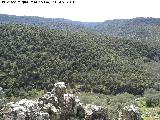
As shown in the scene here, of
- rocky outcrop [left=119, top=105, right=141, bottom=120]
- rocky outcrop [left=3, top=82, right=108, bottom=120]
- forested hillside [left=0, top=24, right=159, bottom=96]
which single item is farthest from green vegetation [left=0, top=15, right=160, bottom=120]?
rocky outcrop [left=3, top=82, right=108, bottom=120]

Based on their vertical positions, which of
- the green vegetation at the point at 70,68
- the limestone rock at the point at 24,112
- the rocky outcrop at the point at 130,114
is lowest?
the green vegetation at the point at 70,68

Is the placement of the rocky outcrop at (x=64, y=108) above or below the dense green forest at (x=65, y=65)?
above

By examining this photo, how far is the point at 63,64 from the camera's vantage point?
499ft

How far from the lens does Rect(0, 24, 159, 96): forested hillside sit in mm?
137875

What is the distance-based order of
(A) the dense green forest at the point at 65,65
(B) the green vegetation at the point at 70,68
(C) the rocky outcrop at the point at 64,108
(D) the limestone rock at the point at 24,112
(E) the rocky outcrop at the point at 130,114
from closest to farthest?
(D) the limestone rock at the point at 24,112 → (C) the rocky outcrop at the point at 64,108 → (E) the rocky outcrop at the point at 130,114 → (B) the green vegetation at the point at 70,68 → (A) the dense green forest at the point at 65,65

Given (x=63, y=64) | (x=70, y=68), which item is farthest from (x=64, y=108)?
(x=63, y=64)

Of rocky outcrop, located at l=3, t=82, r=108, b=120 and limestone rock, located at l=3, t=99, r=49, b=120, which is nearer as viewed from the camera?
limestone rock, located at l=3, t=99, r=49, b=120

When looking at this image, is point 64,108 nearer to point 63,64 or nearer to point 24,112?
point 24,112

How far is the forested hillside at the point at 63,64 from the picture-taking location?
138m

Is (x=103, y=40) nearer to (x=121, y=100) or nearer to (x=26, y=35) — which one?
(x=26, y=35)

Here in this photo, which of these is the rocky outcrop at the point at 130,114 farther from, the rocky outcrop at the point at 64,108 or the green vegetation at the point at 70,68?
the green vegetation at the point at 70,68

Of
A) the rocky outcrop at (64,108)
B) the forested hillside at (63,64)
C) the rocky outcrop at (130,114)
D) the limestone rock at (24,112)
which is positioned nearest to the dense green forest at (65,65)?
the forested hillside at (63,64)

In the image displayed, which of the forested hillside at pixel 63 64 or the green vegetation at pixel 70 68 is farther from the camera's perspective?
the forested hillside at pixel 63 64

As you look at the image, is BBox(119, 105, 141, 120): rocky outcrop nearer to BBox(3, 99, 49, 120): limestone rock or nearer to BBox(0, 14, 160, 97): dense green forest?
BBox(3, 99, 49, 120): limestone rock
